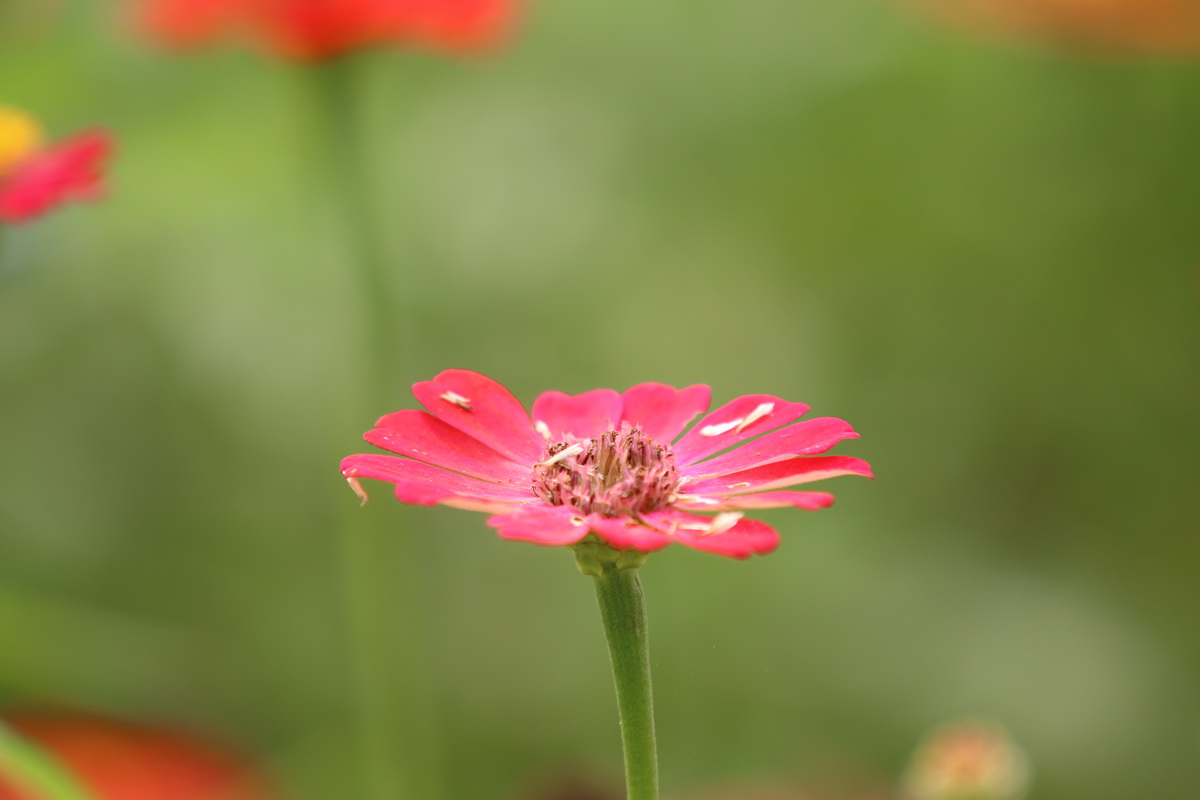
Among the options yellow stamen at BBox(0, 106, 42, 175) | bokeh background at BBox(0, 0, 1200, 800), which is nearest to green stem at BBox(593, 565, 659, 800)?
yellow stamen at BBox(0, 106, 42, 175)

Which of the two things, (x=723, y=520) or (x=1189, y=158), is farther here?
(x=1189, y=158)

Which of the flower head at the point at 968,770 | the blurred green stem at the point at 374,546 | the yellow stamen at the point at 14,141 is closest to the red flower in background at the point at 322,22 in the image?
the blurred green stem at the point at 374,546

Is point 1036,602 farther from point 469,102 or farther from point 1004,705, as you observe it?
point 469,102

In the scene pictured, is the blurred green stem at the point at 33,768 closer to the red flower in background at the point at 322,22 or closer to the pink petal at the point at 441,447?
the pink petal at the point at 441,447

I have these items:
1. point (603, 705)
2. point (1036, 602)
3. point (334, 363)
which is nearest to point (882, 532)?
point (1036, 602)

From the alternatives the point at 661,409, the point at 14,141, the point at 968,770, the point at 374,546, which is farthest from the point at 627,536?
the point at 374,546
